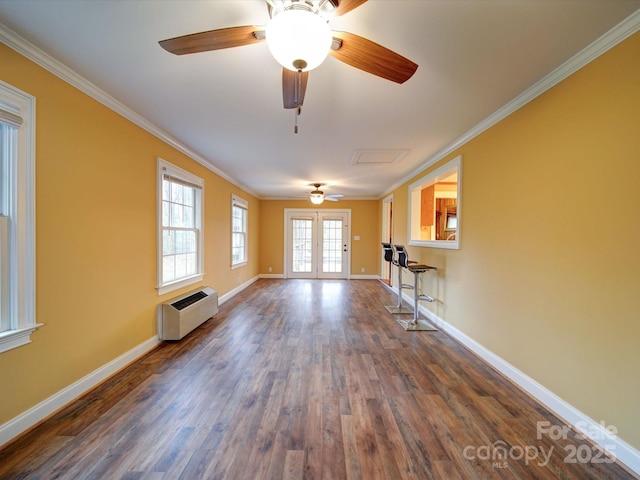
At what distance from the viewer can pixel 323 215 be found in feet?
24.5

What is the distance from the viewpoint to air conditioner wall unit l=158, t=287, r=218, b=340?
9.54 feet

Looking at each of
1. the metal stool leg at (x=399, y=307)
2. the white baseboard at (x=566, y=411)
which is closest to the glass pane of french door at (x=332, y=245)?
the metal stool leg at (x=399, y=307)

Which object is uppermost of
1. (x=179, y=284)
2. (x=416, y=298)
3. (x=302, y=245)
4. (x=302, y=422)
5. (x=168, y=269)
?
(x=302, y=245)

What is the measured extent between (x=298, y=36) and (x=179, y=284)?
10.4 ft

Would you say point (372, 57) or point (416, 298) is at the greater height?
point (372, 57)

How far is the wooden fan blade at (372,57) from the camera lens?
1.26 metres

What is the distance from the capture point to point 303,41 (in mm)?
1095

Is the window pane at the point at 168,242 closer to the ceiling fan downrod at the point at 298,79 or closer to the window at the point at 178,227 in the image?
the window at the point at 178,227

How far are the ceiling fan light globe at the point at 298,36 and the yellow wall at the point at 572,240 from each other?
1.72 metres

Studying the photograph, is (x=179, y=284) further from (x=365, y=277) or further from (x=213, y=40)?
(x=365, y=277)

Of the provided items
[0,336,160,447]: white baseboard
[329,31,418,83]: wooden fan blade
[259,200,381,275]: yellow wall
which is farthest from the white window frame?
[259,200,381,275]: yellow wall

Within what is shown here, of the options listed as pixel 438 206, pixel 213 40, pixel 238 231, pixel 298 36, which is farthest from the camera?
pixel 438 206

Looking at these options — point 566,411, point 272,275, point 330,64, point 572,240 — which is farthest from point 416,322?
point 272,275

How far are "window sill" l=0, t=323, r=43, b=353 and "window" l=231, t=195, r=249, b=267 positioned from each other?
3.74 metres
